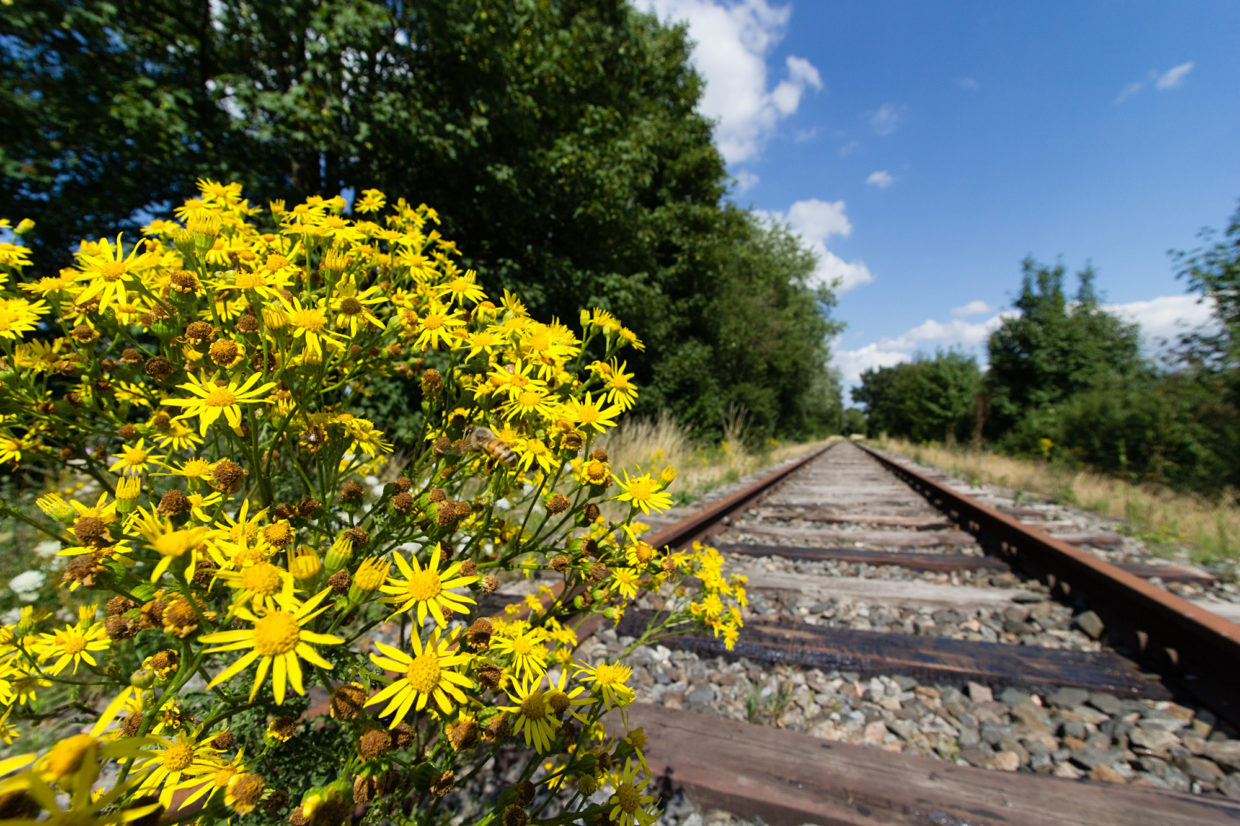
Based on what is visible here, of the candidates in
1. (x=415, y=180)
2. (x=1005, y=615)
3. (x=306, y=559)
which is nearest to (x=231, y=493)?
(x=306, y=559)

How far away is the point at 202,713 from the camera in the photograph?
0.96 m

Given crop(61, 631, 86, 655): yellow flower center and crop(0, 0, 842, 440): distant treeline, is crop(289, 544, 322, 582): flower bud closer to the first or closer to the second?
crop(61, 631, 86, 655): yellow flower center

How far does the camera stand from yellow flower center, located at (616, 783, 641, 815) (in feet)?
2.55

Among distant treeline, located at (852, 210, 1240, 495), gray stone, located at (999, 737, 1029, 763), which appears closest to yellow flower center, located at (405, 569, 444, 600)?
gray stone, located at (999, 737, 1029, 763)

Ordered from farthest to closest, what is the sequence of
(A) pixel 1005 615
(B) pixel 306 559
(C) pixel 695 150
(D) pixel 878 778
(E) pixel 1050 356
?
(E) pixel 1050 356 < (C) pixel 695 150 < (A) pixel 1005 615 < (D) pixel 878 778 < (B) pixel 306 559

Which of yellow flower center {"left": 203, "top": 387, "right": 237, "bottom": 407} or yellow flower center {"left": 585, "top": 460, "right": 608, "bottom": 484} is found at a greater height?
yellow flower center {"left": 203, "top": 387, "right": 237, "bottom": 407}

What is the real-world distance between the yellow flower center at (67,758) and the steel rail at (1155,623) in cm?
296

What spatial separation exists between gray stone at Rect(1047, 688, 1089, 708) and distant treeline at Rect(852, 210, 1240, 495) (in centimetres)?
1073

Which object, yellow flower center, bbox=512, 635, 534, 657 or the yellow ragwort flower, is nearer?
the yellow ragwort flower

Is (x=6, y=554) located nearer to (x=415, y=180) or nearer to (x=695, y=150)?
(x=415, y=180)

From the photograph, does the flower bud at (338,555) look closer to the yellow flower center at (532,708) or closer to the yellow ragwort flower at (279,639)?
the yellow ragwort flower at (279,639)

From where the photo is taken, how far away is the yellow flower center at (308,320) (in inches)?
32.4

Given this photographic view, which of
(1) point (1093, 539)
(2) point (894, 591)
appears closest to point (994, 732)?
(2) point (894, 591)

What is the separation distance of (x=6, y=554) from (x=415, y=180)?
5032mm
